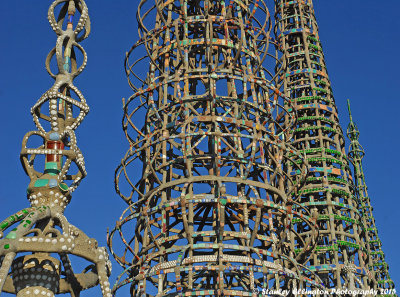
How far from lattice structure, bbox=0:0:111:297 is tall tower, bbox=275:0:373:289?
18.9 meters

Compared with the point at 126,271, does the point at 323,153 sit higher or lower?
higher

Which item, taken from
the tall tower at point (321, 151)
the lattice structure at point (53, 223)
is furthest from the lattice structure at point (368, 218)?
the lattice structure at point (53, 223)

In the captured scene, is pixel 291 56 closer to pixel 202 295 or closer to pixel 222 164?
pixel 222 164

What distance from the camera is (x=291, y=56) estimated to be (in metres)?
63.7

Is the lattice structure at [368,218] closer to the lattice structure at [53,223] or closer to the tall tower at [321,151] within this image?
the tall tower at [321,151]

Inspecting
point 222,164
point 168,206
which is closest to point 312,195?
point 222,164

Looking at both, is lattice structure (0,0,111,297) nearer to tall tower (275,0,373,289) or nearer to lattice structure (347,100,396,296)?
tall tower (275,0,373,289)

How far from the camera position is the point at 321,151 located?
188 feet

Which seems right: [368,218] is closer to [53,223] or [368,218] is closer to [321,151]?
[321,151]

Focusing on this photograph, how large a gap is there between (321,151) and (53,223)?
31838 mm

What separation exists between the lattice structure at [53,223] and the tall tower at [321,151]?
61.9 feet

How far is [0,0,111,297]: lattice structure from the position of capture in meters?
27.9

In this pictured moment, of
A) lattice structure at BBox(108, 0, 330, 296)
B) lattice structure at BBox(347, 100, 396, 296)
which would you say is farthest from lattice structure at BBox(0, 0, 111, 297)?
lattice structure at BBox(347, 100, 396, 296)

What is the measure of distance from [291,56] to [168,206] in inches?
1132
